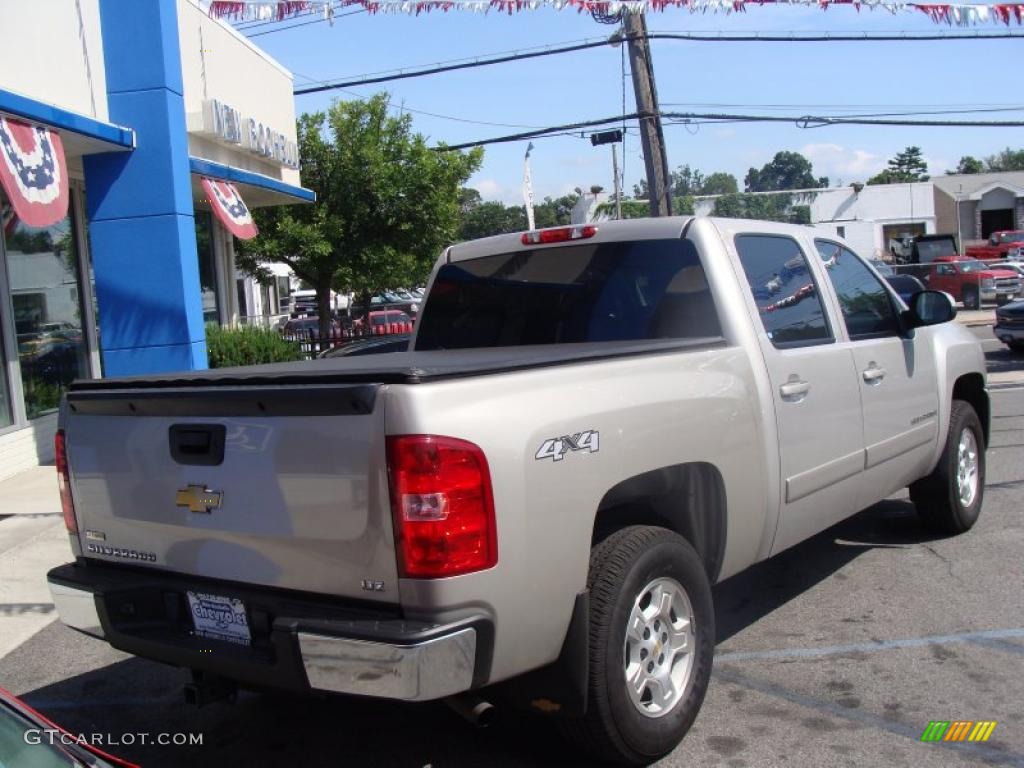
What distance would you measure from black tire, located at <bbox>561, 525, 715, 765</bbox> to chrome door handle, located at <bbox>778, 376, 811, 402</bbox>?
984 mm

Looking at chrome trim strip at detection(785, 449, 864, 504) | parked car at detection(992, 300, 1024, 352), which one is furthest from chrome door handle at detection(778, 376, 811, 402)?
parked car at detection(992, 300, 1024, 352)

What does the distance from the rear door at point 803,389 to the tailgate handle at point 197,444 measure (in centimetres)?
233

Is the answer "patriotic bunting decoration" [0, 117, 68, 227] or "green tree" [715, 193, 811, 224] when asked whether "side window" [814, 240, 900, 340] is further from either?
"green tree" [715, 193, 811, 224]

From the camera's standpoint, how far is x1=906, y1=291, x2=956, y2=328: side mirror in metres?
5.51

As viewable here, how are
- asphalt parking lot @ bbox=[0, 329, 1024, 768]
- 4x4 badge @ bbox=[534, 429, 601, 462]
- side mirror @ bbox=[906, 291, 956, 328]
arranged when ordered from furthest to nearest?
side mirror @ bbox=[906, 291, 956, 328]
asphalt parking lot @ bbox=[0, 329, 1024, 768]
4x4 badge @ bbox=[534, 429, 601, 462]

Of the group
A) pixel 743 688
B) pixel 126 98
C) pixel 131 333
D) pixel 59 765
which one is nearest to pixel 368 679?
pixel 59 765

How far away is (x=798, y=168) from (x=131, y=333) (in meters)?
134

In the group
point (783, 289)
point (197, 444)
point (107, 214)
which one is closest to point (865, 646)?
point (783, 289)

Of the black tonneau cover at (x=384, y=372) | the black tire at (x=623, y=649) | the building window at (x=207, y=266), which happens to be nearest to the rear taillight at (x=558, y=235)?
the black tonneau cover at (x=384, y=372)

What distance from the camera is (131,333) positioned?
10.3 metres

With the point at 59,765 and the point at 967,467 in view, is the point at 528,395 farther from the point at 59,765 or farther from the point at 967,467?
the point at 967,467

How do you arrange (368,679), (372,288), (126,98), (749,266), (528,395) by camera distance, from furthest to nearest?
1. (372,288)
2. (126,98)
3. (749,266)
4. (528,395)
5. (368,679)

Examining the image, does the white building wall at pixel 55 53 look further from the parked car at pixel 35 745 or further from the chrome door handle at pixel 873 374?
the parked car at pixel 35 745

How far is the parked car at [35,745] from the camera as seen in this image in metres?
2.02
